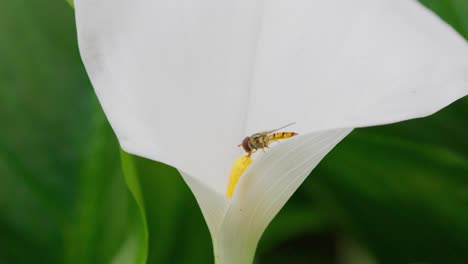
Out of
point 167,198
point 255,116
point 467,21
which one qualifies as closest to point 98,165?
point 167,198

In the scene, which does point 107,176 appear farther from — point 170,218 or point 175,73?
point 175,73

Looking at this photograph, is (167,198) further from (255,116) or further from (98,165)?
(255,116)

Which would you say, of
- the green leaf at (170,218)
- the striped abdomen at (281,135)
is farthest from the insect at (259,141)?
the green leaf at (170,218)

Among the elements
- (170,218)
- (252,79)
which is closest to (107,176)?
(170,218)

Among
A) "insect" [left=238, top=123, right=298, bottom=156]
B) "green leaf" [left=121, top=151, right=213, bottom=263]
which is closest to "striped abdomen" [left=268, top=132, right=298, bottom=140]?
"insect" [left=238, top=123, right=298, bottom=156]

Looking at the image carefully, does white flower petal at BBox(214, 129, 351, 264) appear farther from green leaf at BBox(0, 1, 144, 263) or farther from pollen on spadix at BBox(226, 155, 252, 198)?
green leaf at BBox(0, 1, 144, 263)
